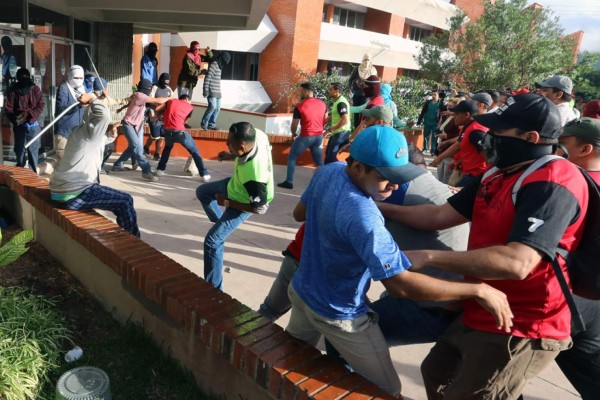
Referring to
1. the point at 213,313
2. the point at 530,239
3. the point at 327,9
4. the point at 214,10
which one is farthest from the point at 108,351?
the point at 327,9

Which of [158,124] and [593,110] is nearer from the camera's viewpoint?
[593,110]

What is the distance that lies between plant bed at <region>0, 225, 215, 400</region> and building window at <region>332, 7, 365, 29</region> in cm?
2368

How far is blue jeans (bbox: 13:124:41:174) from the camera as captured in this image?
6879 mm

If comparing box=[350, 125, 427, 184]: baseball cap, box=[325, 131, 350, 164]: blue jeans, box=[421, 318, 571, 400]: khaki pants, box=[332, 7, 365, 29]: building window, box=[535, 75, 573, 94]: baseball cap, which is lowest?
box=[421, 318, 571, 400]: khaki pants

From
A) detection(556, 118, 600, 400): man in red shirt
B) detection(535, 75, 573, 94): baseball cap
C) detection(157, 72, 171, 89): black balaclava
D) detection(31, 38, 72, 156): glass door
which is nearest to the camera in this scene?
detection(556, 118, 600, 400): man in red shirt

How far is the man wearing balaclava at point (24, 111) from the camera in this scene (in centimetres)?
662

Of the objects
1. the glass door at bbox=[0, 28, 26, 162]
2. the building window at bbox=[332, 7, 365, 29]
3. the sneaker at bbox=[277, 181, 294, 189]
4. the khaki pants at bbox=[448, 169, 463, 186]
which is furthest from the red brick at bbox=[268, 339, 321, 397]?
the building window at bbox=[332, 7, 365, 29]

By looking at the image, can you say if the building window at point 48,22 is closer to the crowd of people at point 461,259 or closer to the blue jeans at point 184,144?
the blue jeans at point 184,144

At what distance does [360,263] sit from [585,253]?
0.88 meters

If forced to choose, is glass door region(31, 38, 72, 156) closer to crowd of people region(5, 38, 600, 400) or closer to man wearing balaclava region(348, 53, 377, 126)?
man wearing balaclava region(348, 53, 377, 126)

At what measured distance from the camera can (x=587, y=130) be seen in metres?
2.68

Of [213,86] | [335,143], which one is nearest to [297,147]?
[335,143]

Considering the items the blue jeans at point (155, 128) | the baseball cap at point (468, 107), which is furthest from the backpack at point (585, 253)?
the blue jeans at point (155, 128)

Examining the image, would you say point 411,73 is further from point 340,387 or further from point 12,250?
point 340,387
